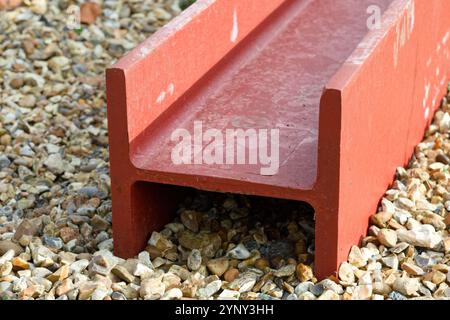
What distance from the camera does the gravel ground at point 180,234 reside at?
12.3 ft

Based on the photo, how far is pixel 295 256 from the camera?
3.97 meters

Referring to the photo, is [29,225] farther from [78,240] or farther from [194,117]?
[194,117]

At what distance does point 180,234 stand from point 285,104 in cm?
74

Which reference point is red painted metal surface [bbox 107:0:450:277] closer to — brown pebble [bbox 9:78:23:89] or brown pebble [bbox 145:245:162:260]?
brown pebble [bbox 145:245:162:260]

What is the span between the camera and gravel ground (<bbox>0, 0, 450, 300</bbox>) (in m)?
3.73

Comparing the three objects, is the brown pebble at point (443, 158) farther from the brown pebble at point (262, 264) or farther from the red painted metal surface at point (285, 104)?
the brown pebble at point (262, 264)

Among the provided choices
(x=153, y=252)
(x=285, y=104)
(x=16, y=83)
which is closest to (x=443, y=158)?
(x=285, y=104)

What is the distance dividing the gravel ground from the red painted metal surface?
3.8 inches

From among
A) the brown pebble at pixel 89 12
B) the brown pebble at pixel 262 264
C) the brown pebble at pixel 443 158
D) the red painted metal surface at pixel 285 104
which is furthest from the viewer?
the brown pebble at pixel 89 12

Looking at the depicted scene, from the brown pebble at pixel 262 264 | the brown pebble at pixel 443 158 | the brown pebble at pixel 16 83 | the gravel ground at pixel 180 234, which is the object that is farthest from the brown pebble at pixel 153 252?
→ the brown pebble at pixel 16 83

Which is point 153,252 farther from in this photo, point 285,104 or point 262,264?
point 285,104

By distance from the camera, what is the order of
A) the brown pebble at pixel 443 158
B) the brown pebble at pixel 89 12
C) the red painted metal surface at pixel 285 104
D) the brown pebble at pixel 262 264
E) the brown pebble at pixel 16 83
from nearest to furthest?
the red painted metal surface at pixel 285 104, the brown pebble at pixel 262 264, the brown pebble at pixel 443 158, the brown pebble at pixel 16 83, the brown pebble at pixel 89 12

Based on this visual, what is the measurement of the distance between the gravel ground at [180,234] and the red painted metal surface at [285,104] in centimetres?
10

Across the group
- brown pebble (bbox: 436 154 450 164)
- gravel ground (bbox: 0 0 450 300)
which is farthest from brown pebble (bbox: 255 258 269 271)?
brown pebble (bbox: 436 154 450 164)
